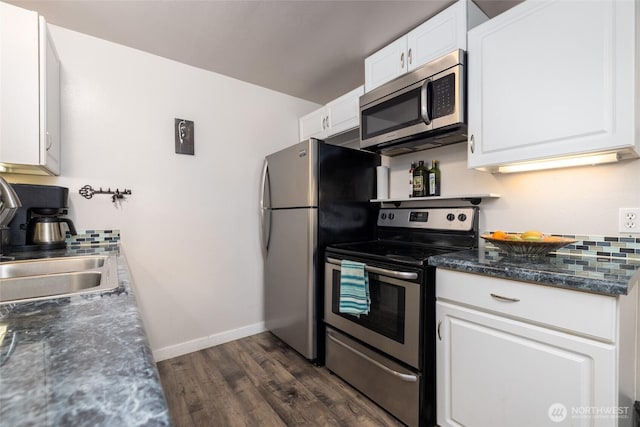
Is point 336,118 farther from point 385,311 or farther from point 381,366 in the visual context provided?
point 381,366

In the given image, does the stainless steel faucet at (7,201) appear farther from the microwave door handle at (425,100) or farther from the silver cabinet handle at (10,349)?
the microwave door handle at (425,100)

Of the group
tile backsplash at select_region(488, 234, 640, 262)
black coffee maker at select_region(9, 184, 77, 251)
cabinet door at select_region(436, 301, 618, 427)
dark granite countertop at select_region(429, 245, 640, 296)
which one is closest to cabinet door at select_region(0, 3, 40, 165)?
black coffee maker at select_region(9, 184, 77, 251)

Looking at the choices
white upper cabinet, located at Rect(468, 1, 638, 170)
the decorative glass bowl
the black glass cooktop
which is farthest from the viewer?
the black glass cooktop

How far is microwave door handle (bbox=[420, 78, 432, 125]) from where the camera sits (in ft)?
5.33

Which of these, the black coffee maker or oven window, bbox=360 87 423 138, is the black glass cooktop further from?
the black coffee maker

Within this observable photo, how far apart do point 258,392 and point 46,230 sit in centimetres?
159

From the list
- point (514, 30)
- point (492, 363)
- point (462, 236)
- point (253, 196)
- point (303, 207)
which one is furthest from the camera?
point (253, 196)

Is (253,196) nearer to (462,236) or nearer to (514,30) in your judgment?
(462,236)

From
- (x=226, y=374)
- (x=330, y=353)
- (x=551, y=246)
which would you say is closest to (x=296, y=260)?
(x=330, y=353)

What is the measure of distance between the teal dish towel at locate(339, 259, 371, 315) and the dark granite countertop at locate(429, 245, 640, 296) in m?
0.43

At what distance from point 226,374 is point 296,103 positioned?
8.12 feet

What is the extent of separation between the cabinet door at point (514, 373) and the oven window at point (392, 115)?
1066mm

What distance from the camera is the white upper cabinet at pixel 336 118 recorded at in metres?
2.27

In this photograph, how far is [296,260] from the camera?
7.32 feet
